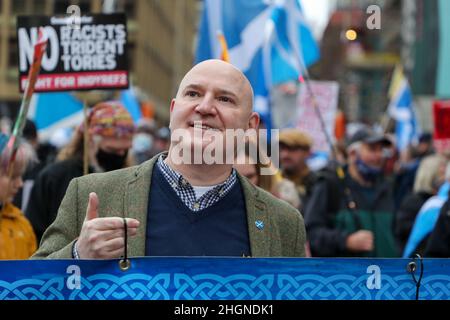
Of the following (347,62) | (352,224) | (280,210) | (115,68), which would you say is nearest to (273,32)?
(352,224)

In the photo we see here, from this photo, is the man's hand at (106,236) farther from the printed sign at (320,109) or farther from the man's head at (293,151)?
the printed sign at (320,109)

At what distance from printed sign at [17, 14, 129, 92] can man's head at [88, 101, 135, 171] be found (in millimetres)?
288

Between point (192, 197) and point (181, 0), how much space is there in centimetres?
8255

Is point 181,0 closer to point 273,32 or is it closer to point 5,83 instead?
point 5,83

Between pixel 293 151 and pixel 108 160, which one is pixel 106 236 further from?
pixel 293 151

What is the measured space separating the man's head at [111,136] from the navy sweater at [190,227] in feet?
8.53

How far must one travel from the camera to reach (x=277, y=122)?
41.5 ft

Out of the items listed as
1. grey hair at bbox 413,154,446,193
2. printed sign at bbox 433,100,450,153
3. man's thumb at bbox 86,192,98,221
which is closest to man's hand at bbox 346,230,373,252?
grey hair at bbox 413,154,446,193

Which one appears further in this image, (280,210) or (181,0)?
(181,0)

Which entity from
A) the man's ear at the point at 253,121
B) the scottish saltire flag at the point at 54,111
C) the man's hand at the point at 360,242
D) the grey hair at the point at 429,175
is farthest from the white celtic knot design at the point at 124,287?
the scottish saltire flag at the point at 54,111

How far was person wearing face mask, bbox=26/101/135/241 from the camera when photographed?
6.11 meters

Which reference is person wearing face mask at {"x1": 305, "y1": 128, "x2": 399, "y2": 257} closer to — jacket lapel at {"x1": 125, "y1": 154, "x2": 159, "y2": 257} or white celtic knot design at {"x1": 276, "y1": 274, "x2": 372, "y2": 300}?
jacket lapel at {"x1": 125, "y1": 154, "x2": 159, "y2": 257}

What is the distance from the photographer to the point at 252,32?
906 centimetres

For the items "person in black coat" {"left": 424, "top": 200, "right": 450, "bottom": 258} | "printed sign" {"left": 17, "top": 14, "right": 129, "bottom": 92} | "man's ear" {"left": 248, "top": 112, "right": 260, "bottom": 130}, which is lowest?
"person in black coat" {"left": 424, "top": 200, "right": 450, "bottom": 258}
